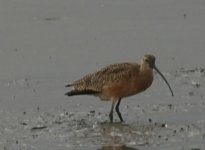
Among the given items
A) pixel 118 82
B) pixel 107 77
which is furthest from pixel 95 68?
pixel 118 82

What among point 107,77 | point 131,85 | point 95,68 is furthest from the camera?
point 95,68

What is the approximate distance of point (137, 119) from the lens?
37.0 ft

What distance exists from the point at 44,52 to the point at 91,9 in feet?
9.84

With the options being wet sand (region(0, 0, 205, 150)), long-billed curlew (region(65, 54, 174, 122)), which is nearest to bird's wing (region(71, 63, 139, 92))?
long-billed curlew (region(65, 54, 174, 122))

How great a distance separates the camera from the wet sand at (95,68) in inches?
415

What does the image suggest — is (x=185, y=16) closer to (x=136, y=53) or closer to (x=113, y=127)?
(x=136, y=53)

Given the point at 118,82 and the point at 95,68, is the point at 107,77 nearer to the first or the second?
the point at 118,82

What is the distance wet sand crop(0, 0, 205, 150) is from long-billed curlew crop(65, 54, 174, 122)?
0.76ft

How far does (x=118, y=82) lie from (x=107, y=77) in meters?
0.19

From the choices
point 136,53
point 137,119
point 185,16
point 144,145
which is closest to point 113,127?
point 137,119

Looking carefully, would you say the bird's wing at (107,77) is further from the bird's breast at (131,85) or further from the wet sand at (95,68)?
the wet sand at (95,68)

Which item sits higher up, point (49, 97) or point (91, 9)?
point (91, 9)

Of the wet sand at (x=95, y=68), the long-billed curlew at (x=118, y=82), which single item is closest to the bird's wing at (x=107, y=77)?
the long-billed curlew at (x=118, y=82)

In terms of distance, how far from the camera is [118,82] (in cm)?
1160
